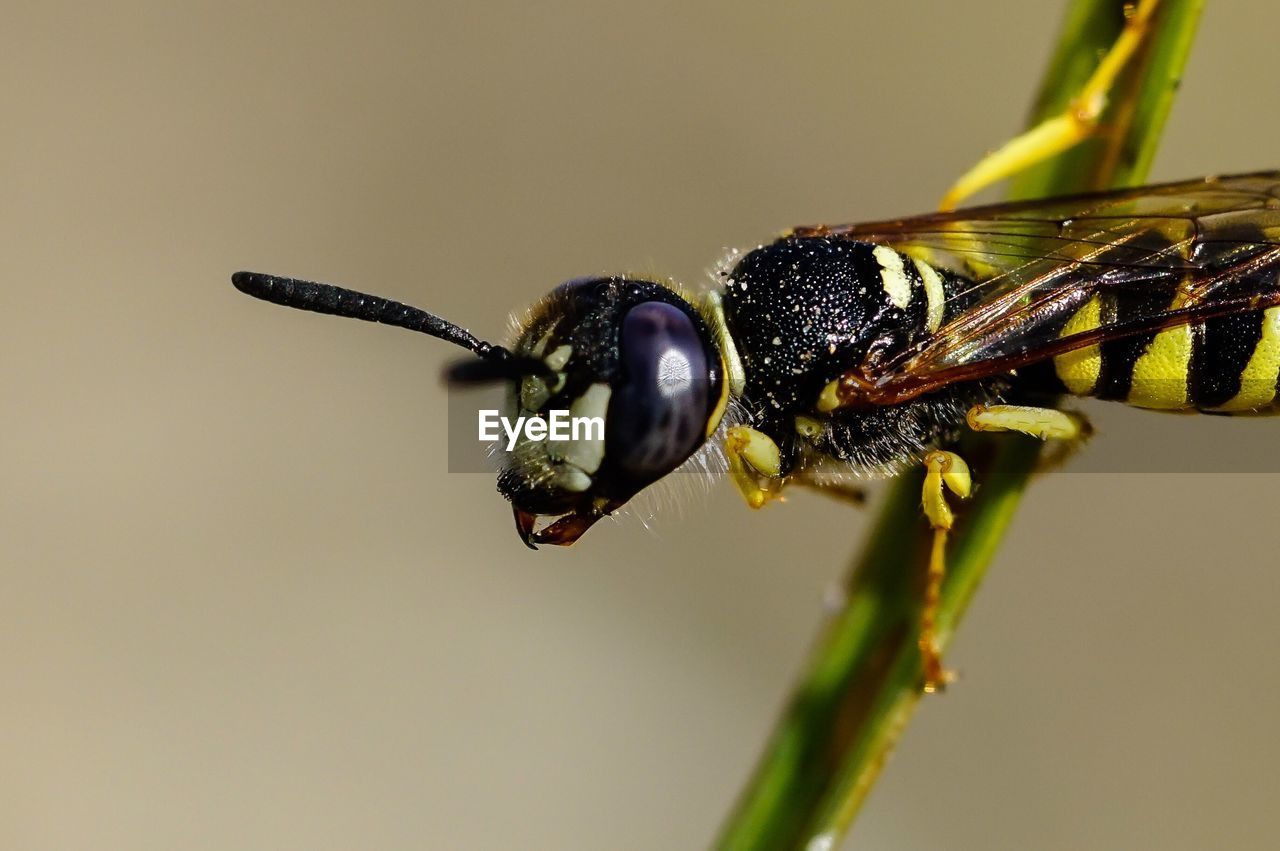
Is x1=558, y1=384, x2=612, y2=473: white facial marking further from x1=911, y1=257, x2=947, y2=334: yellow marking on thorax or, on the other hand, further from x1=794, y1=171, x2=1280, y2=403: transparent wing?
x1=911, y1=257, x2=947, y2=334: yellow marking on thorax

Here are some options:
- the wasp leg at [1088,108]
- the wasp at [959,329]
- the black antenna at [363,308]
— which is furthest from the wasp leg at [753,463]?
the wasp leg at [1088,108]

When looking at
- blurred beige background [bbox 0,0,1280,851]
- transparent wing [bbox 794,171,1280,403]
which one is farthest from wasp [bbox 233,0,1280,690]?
blurred beige background [bbox 0,0,1280,851]

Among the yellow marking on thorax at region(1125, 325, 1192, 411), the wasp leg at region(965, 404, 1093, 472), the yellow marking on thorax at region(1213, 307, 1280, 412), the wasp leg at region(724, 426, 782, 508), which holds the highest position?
the yellow marking on thorax at region(1213, 307, 1280, 412)

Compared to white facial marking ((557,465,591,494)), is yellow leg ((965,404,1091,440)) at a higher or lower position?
higher

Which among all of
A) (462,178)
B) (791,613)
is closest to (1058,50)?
(791,613)

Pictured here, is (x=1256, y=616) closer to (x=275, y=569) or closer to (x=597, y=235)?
(x=597, y=235)

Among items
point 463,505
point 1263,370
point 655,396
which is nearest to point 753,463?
point 655,396
